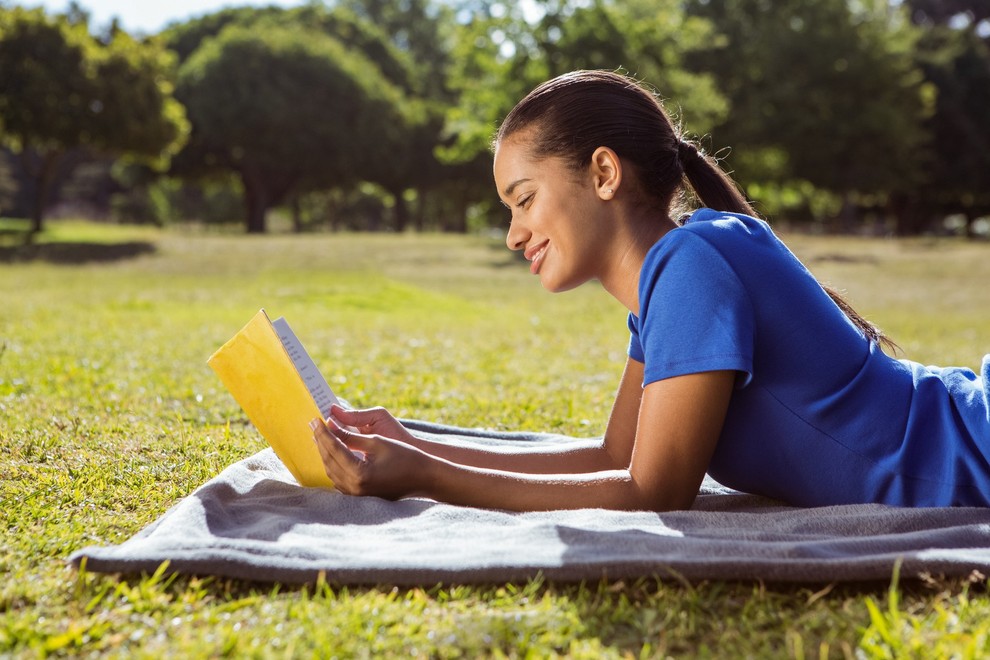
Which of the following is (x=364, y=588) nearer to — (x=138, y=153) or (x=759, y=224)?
(x=759, y=224)

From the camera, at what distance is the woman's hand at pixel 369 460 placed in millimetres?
2725

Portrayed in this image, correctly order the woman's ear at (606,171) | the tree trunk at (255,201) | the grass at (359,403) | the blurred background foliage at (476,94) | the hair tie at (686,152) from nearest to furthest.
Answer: the grass at (359,403) < the woman's ear at (606,171) < the hair tie at (686,152) < the blurred background foliage at (476,94) < the tree trunk at (255,201)

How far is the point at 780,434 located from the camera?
2.61 m

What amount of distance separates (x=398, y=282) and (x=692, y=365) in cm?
1432

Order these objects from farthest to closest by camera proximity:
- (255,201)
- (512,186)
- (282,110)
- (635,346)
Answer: (255,201) < (282,110) < (635,346) < (512,186)

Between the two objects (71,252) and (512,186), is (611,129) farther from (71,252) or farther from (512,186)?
(71,252)

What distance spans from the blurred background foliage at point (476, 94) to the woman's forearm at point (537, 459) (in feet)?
58.0

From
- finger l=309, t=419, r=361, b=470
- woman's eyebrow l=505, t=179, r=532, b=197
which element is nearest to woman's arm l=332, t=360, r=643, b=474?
finger l=309, t=419, r=361, b=470

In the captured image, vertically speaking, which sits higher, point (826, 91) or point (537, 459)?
point (826, 91)

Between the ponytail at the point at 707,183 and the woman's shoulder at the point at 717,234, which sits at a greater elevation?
the ponytail at the point at 707,183

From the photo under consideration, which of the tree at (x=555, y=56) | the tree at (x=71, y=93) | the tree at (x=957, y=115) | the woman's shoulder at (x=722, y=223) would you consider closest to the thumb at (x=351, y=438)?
the woman's shoulder at (x=722, y=223)

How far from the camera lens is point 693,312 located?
2.41 meters

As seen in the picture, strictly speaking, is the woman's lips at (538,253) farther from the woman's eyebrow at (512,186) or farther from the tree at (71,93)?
the tree at (71,93)

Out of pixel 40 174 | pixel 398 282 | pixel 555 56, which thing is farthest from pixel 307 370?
pixel 40 174
